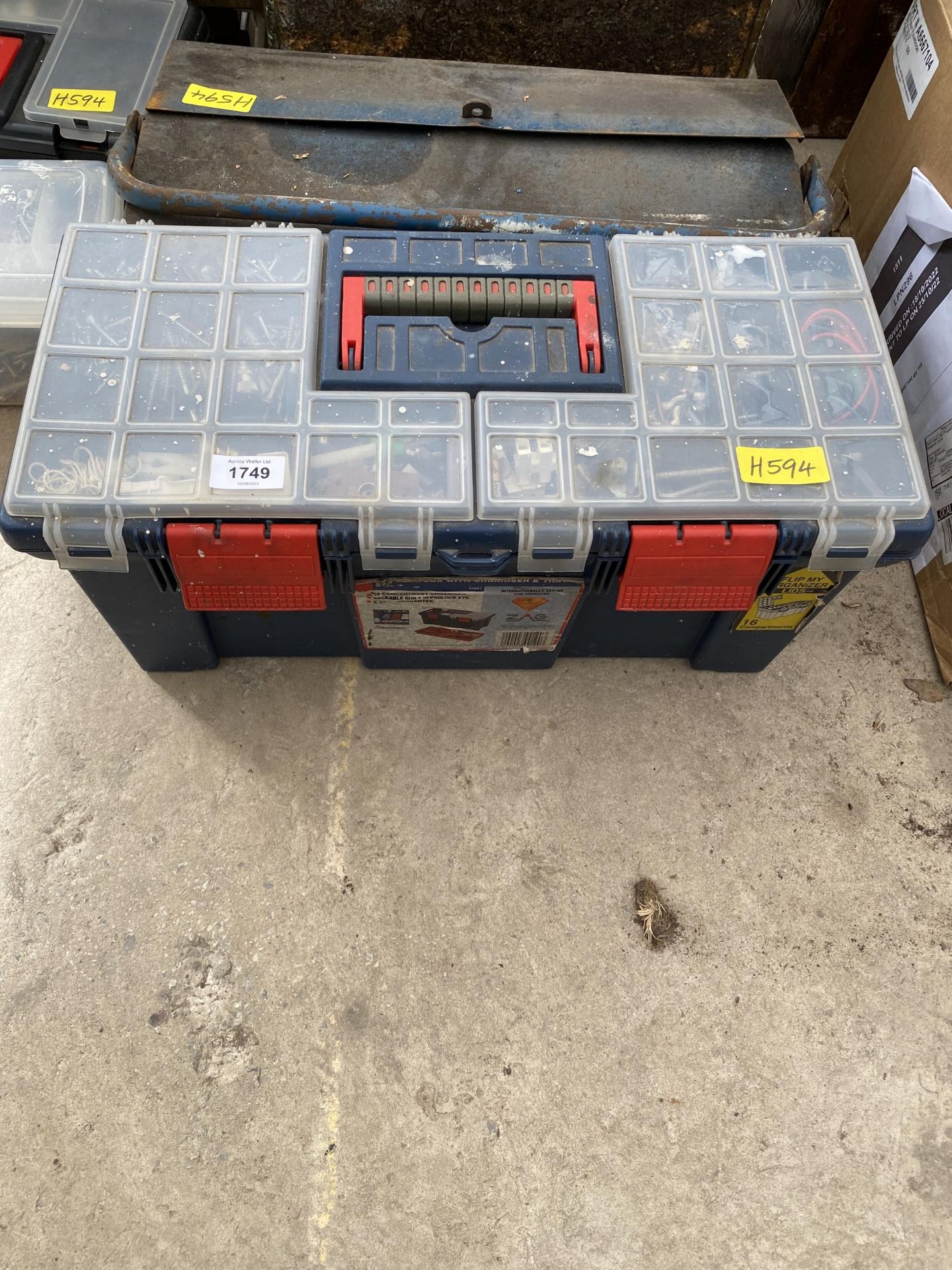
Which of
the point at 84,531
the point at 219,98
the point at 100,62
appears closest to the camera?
the point at 84,531

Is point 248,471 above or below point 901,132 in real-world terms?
below

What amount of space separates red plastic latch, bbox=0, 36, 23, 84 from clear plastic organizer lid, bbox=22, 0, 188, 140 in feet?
0.18

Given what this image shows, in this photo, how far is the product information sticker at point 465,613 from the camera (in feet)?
3.36

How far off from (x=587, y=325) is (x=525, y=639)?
444mm

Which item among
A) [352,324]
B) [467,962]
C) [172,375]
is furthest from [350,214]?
[467,962]

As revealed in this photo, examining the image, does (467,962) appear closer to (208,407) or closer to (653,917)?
(653,917)

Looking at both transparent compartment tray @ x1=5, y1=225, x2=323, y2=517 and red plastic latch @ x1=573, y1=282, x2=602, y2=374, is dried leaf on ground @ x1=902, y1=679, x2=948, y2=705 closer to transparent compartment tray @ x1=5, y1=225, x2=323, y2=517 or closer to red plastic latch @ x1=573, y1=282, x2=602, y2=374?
red plastic latch @ x1=573, y1=282, x2=602, y2=374

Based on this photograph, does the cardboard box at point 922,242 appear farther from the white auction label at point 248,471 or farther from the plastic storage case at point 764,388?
the white auction label at point 248,471

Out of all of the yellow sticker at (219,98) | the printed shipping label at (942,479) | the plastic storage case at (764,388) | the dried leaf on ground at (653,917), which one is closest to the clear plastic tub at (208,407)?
the plastic storage case at (764,388)

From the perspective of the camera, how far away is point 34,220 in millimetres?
1318

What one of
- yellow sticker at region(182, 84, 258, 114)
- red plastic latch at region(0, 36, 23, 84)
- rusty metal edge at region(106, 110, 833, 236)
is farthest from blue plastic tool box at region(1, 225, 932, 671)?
red plastic latch at region(0, 36, 23, 84)

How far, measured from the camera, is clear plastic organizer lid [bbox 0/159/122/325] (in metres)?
1.28

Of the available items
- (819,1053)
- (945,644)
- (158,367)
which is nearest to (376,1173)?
(819,1053)

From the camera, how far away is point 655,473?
94 cm
